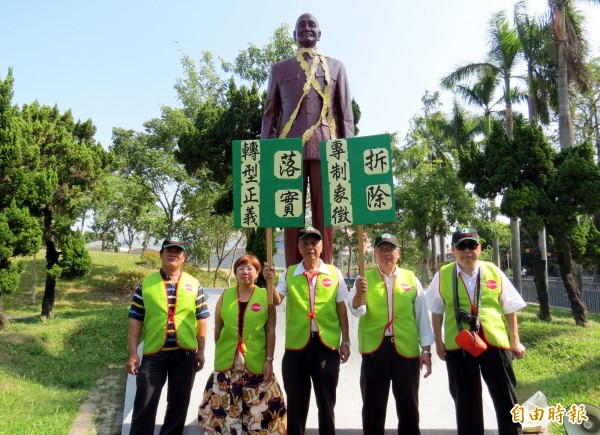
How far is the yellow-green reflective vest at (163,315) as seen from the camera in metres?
3.32

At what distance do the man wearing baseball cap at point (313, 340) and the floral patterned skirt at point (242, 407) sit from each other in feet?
0.53

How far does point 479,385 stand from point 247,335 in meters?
1.65

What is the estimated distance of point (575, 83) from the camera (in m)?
13.1

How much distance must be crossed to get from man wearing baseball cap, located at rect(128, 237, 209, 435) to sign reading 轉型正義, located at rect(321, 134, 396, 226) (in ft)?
Result: 4.22

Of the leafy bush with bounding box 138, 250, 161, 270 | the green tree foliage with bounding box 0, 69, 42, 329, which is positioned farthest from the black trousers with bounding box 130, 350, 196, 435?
the leafy bush with bounding box 138, 250, 161, 270

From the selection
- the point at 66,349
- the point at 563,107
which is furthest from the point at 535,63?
the point at 66,349

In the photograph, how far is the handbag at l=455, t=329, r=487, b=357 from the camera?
3.03 metres

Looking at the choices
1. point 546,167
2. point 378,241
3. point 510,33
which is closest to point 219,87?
point 510,33

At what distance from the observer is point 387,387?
10.4ft

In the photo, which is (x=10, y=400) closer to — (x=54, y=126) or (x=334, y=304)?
(x=334, y=304)

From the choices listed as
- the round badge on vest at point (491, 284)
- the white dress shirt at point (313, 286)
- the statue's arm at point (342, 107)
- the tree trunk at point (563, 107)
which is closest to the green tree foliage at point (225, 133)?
the statue's arm at point (342, 107)

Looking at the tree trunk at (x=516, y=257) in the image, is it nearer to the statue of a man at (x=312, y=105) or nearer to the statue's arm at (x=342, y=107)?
the statue's arm at (x=342, y=107)

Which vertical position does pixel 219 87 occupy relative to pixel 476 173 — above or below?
above

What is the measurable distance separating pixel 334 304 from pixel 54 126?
381 inches
